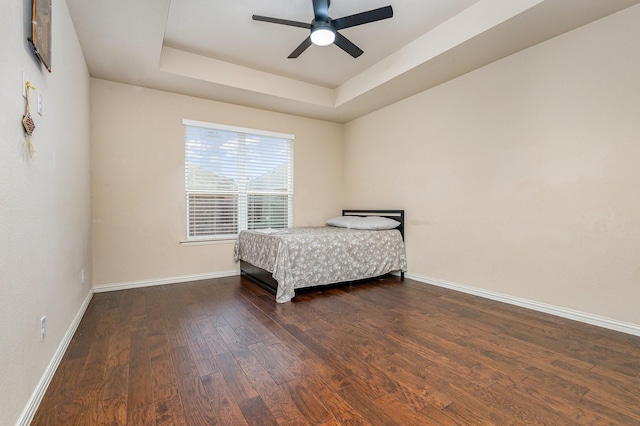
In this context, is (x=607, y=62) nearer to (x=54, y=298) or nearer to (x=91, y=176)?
(x=54, y=298)

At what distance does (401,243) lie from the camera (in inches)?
166

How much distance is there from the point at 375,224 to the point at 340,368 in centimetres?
251

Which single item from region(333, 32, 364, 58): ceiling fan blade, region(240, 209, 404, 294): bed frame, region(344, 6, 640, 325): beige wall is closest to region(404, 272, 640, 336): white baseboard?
region(344, 6, 640, 325): beige wall

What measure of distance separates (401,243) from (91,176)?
396 cm

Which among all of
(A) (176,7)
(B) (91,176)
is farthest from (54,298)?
(A) (176,7)

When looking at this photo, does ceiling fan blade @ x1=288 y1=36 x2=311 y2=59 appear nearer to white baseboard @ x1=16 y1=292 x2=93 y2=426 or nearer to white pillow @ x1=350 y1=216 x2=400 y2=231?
white pillow @ x1=350 y1=216 x2=400 y2=231

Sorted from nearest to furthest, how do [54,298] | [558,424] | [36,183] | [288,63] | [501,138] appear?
[558,424] → [36,183] → [54,298] → [501,138] → [288,63]

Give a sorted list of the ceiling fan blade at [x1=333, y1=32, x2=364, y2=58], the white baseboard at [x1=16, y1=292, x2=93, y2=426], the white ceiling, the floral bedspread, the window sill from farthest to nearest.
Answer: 1. the window sill
2. the floral bedspread
3. the ceiling fan blade at [x1=333, y1=32, x2=364, y2=58]
4. the white ceiling
5. the white baseboard at [x1=16, y1=292, x2=93, y2=426]

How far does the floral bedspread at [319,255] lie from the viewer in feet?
10.7

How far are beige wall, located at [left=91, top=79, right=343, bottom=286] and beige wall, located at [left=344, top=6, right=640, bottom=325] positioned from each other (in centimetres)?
280

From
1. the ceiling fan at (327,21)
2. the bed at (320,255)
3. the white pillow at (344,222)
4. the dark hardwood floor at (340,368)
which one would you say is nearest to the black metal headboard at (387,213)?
the bed at (320,255)

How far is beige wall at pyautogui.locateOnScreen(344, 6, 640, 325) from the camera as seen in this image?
2402 mm

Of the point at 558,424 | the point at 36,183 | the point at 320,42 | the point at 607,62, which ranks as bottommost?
the point at 558,424

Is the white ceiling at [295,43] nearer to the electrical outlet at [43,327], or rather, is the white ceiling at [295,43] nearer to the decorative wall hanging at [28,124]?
the decorative wall hanging at [28,124]
